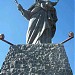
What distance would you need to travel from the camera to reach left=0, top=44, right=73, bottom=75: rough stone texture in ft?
35.4

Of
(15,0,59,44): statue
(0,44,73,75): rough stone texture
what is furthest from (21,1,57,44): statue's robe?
(0,44,73,75): rough stone texture

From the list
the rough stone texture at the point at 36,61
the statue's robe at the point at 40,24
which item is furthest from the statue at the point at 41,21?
the rough stone texture at the point at 36,61

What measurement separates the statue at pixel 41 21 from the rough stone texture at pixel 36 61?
2.96 feet

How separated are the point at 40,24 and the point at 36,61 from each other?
7.07 ft

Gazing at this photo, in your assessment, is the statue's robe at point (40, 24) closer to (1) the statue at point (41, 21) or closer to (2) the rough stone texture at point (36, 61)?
(1) the statue at point (41, 21)

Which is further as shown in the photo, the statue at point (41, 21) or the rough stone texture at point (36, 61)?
the statue at point (41, 21)

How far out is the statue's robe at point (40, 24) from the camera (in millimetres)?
12391

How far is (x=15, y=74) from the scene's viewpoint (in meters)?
10.7

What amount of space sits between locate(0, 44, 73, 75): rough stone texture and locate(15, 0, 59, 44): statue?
0.90 metres

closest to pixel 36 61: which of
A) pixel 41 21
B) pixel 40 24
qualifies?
pixel 40 24

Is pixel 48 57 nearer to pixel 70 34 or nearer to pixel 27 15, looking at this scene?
pixel 70 34

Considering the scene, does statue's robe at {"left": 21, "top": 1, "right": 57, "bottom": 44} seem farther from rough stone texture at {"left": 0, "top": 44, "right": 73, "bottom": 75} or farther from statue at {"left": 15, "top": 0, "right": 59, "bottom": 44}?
rough stone texture at {"left": 0, "top": 44, "right": 73, "bottom": 75}

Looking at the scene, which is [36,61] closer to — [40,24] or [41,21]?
[40,24]

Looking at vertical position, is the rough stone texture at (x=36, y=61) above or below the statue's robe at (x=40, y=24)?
below
